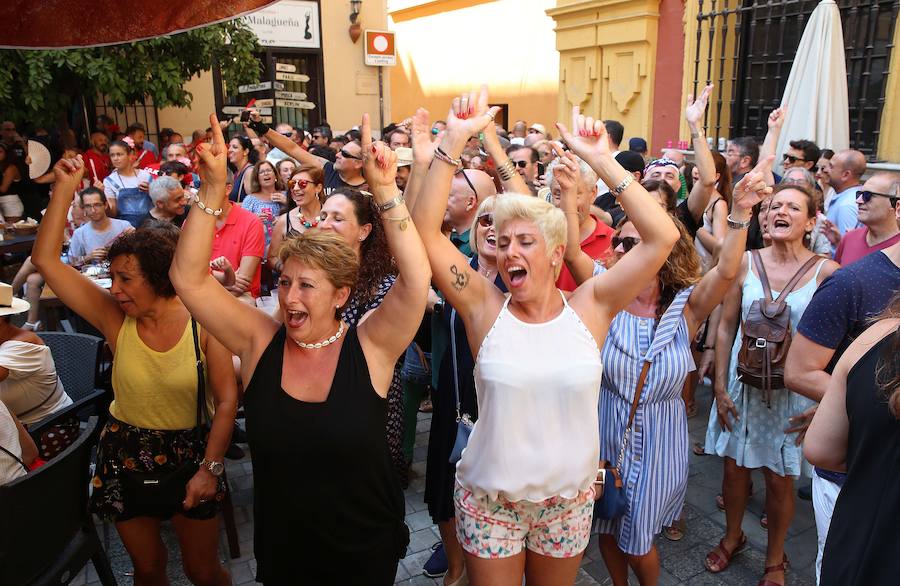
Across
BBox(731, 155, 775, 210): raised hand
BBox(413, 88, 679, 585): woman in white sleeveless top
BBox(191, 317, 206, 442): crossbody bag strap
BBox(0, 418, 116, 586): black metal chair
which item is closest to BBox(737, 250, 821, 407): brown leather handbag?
BBox(731, 155, 775, 210): raised hand

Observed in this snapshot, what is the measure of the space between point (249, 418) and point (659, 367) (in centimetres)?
170

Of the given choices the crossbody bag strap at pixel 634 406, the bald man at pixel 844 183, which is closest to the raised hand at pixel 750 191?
the crossbody bag strap at pixel 634 406

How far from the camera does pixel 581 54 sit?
1198 cm

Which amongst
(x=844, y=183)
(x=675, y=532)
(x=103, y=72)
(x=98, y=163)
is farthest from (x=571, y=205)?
(x=98, y=163)

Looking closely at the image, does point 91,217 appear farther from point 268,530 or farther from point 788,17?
point 788,17

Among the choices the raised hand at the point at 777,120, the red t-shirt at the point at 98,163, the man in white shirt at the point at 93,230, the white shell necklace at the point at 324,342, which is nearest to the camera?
the white shell necklace at the point at 324,342

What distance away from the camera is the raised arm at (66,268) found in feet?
8.98

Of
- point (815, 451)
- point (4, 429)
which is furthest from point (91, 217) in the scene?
point (815, 451)

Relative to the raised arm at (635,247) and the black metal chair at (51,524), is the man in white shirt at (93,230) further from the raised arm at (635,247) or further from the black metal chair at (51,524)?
the raised arm at (635,247)

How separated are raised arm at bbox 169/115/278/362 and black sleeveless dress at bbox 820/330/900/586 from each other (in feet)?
6.07

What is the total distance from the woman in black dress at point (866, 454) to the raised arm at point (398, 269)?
127 centimetres

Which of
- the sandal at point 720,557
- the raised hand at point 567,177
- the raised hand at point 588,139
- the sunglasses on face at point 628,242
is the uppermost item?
the raised hand at point 588,139

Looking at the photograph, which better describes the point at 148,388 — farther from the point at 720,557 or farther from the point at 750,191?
the point at 720,557

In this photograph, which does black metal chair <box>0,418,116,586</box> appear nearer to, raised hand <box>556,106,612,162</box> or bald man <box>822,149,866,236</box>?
raised hand <box>556,106,612,162</box>
